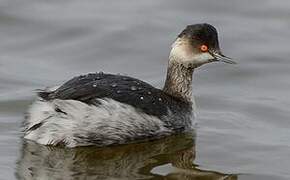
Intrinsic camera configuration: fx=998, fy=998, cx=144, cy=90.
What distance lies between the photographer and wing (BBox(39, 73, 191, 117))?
8.10 metres

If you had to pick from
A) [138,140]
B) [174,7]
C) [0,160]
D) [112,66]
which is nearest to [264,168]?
[138,140]

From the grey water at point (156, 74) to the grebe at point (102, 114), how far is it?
11 cm

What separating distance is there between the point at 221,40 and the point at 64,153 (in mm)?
3821

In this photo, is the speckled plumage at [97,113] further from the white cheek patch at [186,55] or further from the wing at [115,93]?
the white cheek patch at [186,55]

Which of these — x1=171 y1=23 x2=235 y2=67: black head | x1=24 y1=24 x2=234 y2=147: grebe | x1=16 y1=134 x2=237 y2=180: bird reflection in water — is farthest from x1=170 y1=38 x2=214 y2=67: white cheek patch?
x1=16 y1=134 x2=237 y2=180: bird reflection in water

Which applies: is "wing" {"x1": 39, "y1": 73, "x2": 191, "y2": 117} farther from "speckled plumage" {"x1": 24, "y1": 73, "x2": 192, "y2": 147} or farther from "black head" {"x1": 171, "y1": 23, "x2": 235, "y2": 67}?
"black head" {"x1": 171, "y1": 23, "x2": 235, "y2": 67}

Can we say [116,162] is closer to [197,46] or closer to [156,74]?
[197,46]

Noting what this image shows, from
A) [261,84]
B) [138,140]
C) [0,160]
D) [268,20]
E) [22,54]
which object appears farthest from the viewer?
[268,20]

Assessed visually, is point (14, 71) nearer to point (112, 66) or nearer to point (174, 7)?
point (112, 66)

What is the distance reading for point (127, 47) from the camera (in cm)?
1123

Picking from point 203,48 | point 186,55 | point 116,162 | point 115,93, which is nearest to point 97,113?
point 115,93

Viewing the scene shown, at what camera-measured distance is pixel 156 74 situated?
10430 mm

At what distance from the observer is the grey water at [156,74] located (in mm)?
7949

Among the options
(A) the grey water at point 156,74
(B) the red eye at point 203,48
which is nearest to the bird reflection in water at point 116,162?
(A) the grey water at point 156,74
